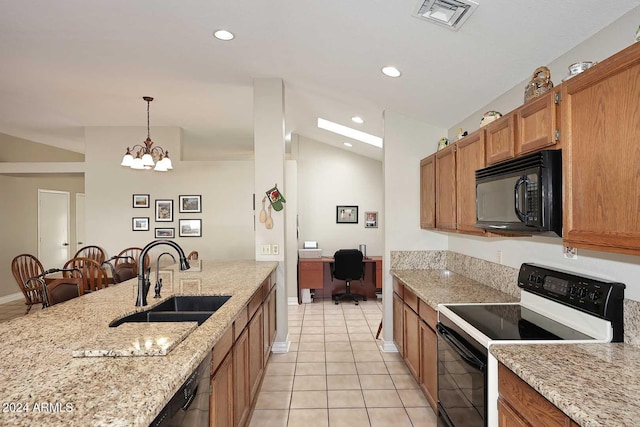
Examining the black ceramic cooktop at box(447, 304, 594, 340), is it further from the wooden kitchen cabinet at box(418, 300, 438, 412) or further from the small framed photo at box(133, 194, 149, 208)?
the small framed photo at box(133, 194, 149, 208)

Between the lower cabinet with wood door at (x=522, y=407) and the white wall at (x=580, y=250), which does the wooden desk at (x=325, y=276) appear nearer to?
the white wall at (x=580, y=250)

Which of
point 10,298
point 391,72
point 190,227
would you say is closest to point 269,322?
point 391,72

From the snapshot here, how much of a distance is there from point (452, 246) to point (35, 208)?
23.6ft

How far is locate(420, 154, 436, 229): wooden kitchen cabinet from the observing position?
3.30 metres

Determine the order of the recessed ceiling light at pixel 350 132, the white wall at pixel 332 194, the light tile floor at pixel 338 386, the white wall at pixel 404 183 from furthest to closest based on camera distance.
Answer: the white wall at pixel 332 194, the recessed ceiling light at pixel 350 132, the white wall at pixel 404 183, the light tile floor at pixel 338 386

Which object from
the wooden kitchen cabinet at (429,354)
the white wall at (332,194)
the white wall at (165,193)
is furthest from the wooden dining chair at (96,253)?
the wooden kitchen cabinet at (429,354)

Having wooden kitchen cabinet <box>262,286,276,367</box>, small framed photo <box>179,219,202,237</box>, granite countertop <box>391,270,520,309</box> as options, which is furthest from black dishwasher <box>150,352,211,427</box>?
small framed photo <box>179,219,202,237</box>

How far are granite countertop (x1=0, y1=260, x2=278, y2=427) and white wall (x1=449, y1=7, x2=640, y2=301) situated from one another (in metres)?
1.79

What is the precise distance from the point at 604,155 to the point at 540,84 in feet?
2.14

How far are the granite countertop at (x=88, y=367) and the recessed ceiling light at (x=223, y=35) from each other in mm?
1941

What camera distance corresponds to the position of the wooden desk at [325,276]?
6.05 metres

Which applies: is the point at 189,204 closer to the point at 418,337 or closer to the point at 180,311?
the point at 180,311

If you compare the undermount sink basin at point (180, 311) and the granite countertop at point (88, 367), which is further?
the undermount sink basin at point (180, 311)

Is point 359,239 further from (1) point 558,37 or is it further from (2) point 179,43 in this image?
(1) point 558,37
